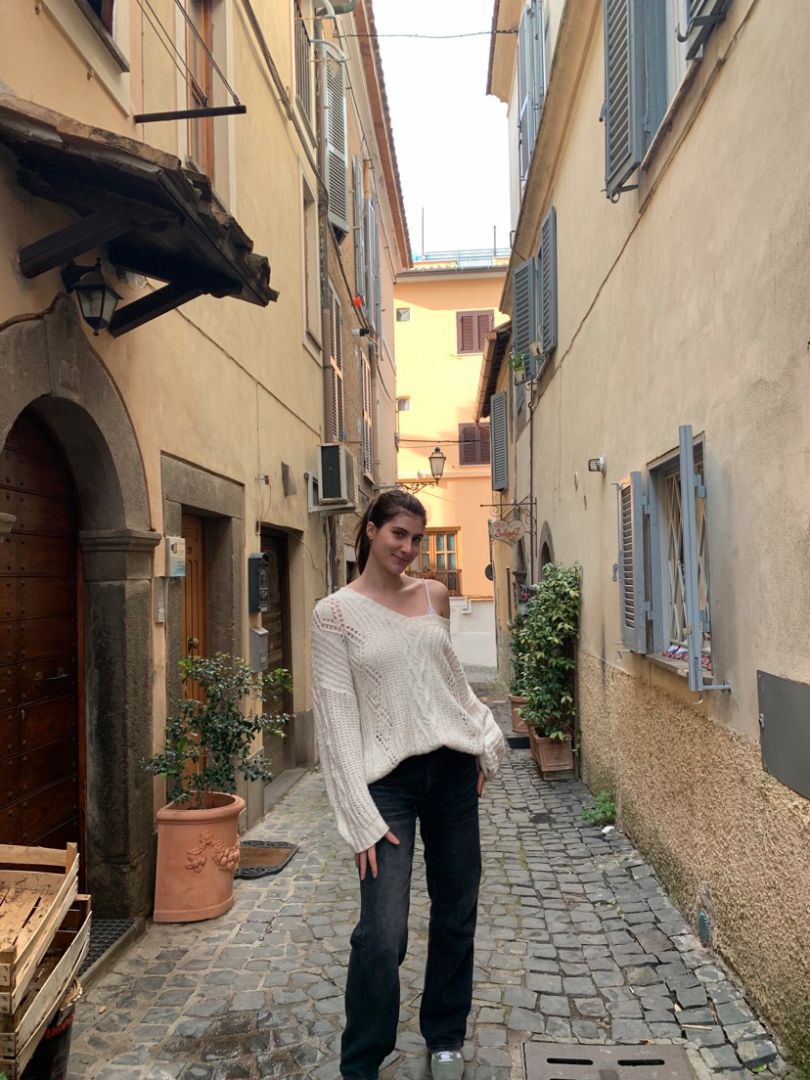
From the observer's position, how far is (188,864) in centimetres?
430

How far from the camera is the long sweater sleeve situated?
2.46m

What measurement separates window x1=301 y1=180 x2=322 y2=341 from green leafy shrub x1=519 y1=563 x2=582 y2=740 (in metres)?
3.67

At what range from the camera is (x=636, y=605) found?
4.62 m

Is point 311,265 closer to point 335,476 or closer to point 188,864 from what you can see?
point 335,476

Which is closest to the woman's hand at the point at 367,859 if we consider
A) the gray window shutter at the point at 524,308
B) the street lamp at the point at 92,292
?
the street lamp at the point at 92,292

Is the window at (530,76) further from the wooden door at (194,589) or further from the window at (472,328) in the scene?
the window at (472,328)

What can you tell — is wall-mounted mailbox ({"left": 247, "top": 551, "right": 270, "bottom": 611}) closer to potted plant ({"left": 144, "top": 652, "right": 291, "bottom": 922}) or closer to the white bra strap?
potted plant ({"left": 144, "top": 652, "right": 291, "bottom": 922})

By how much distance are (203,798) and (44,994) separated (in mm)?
2191

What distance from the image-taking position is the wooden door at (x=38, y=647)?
3.60m

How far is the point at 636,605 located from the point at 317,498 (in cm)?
516

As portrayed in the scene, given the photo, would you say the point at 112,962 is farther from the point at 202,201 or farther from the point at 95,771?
the point at 202,201

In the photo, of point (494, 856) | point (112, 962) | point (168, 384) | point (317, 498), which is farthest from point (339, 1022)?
point (317, 498)

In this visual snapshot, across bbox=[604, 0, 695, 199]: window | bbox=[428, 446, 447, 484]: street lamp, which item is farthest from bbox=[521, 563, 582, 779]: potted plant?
bbox=[428, 446, 447, 484]: street lamp

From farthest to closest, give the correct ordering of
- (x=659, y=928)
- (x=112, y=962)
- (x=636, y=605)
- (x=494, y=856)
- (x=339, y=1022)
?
(x=494, y=856), (x=636, y=605), (x=659, y=928), (x=112, y=962), (x=339, y=1022)
